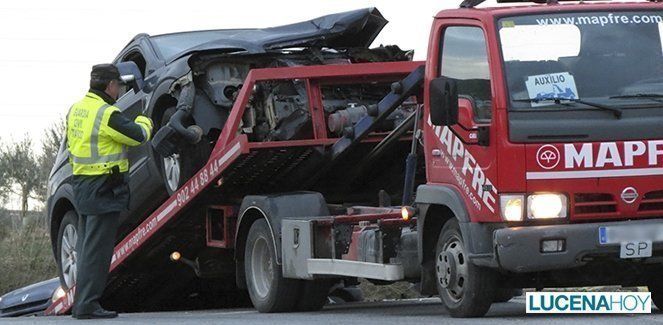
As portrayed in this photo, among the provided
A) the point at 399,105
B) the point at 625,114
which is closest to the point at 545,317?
the point at 625,114

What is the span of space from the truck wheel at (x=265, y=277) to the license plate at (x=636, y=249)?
3.47 metres

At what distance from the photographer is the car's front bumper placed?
1006 centimetres

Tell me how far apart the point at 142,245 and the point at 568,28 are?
16.5 ft

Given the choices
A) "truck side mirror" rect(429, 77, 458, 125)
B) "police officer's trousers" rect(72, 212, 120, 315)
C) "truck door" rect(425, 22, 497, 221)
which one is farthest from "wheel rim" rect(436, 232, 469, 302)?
"police officer's trousers" rect(72, 212, 120, 315)

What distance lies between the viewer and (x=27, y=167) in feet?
101

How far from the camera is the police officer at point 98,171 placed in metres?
11.7

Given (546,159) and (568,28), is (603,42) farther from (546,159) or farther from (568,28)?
(546,159)

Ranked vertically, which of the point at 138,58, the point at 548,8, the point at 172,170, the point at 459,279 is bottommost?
the point at 459,279

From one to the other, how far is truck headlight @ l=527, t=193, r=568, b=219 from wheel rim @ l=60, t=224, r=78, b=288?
6.18 metres

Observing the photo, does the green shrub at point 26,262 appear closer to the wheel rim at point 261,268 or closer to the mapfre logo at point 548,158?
the wheel rim at point 261,268

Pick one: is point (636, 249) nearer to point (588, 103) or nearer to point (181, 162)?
point (588, 103)

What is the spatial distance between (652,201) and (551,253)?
2.52ft

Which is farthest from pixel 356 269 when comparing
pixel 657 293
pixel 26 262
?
pixel 26 262

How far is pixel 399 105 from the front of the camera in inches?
487
